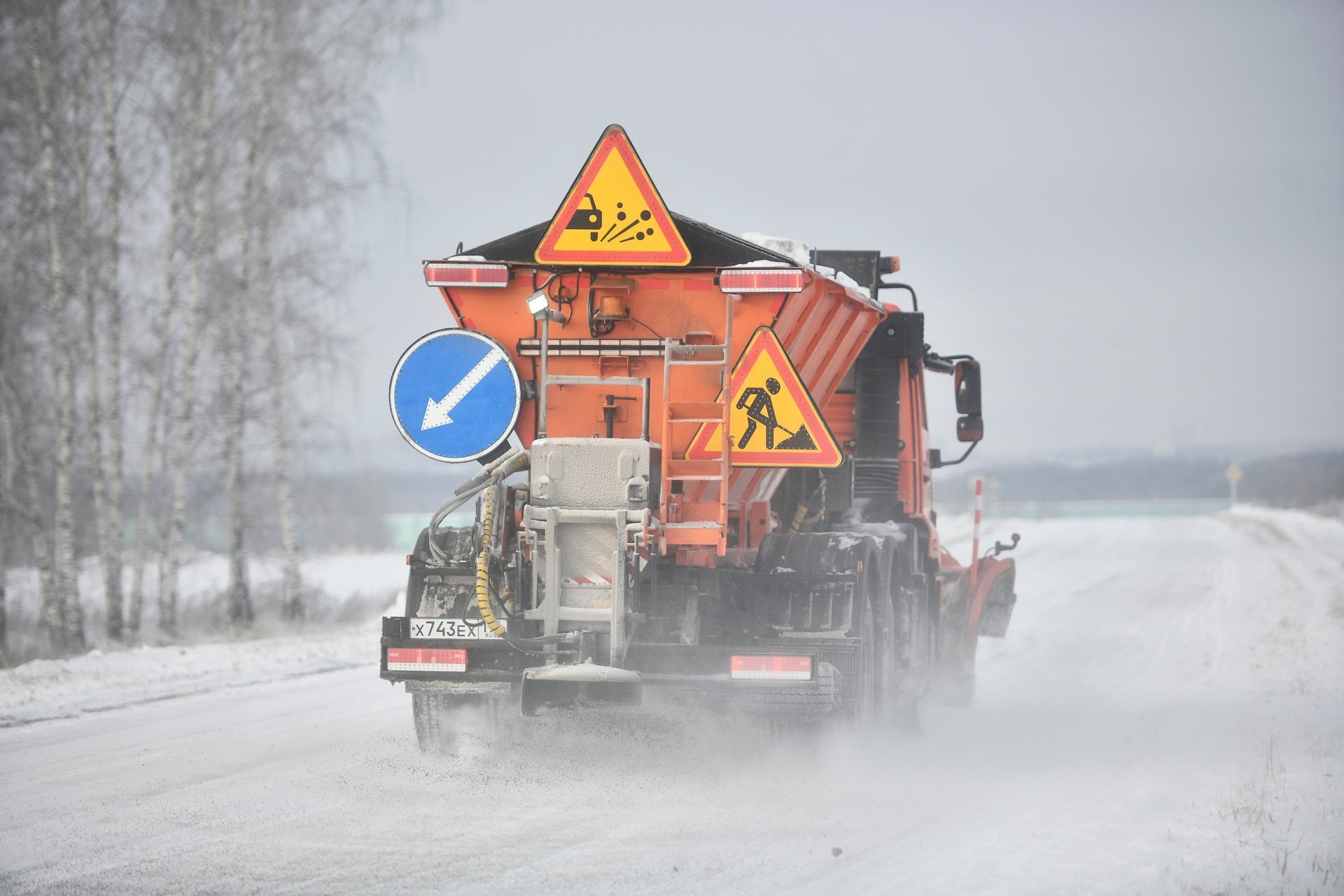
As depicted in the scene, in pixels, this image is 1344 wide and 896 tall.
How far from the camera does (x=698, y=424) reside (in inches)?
260

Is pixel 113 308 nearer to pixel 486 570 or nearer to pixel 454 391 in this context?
pixel 454 391

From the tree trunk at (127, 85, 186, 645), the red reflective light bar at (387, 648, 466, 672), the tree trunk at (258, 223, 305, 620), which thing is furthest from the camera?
the tree trunk at (258, 223, 305, 620)

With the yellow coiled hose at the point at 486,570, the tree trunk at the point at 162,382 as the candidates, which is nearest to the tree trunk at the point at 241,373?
the tree trunk at the point at 162,382

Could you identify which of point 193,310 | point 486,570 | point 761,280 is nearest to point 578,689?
point 486,570

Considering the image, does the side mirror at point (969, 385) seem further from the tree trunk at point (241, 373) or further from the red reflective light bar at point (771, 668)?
the tree trunk at point (241, 373)

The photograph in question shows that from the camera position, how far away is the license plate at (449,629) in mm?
6402

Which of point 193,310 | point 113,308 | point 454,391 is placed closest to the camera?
point 454,391

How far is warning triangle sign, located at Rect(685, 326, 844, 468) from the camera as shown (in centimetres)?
639

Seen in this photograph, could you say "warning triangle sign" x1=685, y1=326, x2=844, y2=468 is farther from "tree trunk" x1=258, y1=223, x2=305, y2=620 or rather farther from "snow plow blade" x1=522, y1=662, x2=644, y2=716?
"tree trunk" x1=258, y1=223, x2=305, y2=620

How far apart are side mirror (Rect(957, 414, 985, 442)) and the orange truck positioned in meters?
2.76

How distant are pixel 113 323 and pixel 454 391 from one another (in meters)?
9.17

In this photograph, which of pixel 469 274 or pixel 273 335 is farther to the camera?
pixel 273 335

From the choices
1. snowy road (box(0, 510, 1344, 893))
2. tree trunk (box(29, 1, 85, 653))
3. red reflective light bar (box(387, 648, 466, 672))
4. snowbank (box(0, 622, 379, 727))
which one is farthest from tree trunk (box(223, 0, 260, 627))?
red reflective light bar (box(387, 648, 466, 672))

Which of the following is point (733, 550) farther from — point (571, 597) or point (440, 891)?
point (440, 891)
